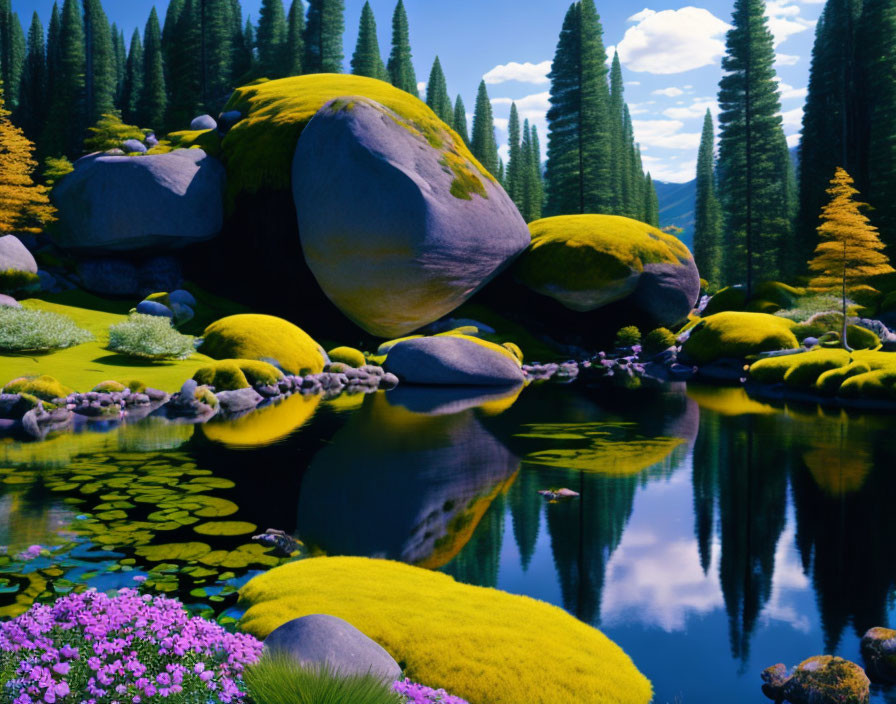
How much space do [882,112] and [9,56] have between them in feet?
208

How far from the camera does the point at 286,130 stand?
25.5 meters

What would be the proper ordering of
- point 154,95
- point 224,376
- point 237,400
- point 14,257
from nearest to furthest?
point 237,400 < point 224,376 < point 14,257 < point 154,95

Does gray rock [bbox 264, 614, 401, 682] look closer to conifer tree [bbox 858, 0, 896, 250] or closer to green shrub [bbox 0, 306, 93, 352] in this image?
green shrub [bbox 0, 306, 93, 352]

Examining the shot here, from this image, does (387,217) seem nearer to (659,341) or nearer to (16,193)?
(16,193)

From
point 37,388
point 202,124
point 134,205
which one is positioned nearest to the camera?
point 37,388

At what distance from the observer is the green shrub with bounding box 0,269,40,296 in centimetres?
2134

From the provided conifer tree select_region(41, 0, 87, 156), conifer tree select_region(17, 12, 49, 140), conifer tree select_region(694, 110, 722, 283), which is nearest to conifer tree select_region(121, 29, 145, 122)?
conifer tree select_region(41, 0, 87, 156)

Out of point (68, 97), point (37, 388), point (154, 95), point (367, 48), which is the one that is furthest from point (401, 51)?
point (37, 388)

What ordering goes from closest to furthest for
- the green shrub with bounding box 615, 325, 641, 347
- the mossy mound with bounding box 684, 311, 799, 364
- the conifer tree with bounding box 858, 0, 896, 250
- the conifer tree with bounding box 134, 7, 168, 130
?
1. the mossy mound with bounding box 684, 311, 799, 364
2. the green shrub with bounding box 615, 325, 641, 347
3. the conifer tree with bounding box 858, 0, 896, 250
4. the conifer tree with bounding box 134, 7, 168, 130

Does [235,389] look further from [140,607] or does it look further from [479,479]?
[140,607]

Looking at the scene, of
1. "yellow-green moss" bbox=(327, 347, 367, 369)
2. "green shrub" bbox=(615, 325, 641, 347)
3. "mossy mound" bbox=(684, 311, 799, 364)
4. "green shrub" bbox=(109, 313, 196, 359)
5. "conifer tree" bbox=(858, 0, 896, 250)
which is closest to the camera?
"green shrub" bbox=(109, 313, 196, 359)

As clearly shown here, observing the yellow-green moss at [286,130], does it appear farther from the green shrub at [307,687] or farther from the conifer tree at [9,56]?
the conifer tree at [9,56]

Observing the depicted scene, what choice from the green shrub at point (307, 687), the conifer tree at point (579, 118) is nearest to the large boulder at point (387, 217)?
the conifer tree at point (579, 118)

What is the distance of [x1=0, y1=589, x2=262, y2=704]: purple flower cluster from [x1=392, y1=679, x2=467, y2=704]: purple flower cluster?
72 cm
